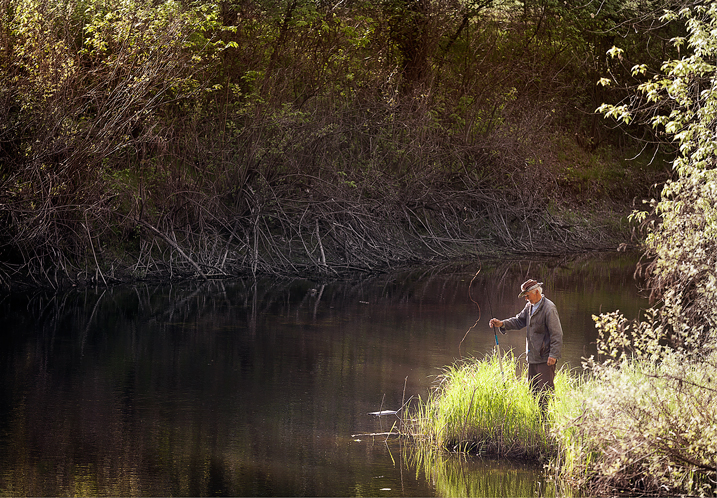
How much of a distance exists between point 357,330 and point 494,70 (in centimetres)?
1882

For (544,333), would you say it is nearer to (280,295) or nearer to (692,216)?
(692,216)

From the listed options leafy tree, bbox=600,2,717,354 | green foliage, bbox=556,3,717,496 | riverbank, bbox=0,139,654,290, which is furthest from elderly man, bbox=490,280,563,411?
riverbank, bbox=0,139,654,290

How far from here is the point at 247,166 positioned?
2523 centimetres

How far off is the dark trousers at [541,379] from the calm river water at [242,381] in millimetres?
1035

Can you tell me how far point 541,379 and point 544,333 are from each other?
0.49m

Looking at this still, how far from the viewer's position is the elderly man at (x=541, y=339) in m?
9.66

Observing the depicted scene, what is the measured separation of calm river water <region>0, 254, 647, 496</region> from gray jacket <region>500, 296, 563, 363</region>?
137 centimetres

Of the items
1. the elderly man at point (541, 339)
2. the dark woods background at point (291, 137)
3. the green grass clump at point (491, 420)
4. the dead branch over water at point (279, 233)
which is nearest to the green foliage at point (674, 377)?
the green grass clump at point (491, 420)

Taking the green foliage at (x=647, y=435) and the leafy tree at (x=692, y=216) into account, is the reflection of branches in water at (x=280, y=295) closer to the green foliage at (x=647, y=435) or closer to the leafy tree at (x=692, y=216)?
the leafy tree at (x=692, y=216)

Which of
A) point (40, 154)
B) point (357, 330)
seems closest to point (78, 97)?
point (40, 154)

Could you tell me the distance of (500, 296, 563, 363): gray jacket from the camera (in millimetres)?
9641

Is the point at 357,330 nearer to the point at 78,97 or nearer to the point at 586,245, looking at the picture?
the point at 78,97

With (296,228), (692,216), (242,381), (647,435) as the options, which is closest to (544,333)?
(692,216)

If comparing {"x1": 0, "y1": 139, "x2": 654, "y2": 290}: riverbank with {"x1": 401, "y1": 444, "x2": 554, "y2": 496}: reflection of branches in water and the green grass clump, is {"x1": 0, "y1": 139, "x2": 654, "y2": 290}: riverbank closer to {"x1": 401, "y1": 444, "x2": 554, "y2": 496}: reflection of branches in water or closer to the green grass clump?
the green grass clump
